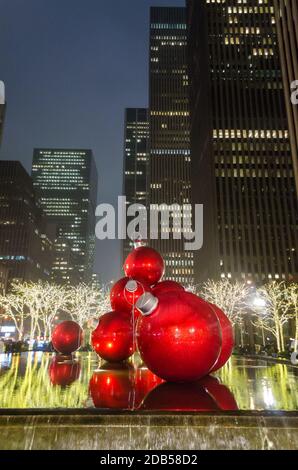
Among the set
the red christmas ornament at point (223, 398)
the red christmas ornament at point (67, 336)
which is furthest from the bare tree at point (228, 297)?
the red christmas ornament at point (223, 398)

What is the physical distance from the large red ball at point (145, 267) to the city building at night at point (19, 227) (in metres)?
109

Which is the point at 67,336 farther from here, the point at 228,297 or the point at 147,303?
the point at 228,297

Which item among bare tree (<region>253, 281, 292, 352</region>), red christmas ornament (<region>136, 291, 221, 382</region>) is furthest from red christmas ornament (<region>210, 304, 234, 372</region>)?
bare tree (<region>253, 281, 292, 352</region>)

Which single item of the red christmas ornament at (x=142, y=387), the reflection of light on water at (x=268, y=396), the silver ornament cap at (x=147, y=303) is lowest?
the reflection of light on water at (x=268, y=396)

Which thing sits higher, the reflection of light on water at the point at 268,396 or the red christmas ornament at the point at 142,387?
the red christmas ornament at the point at 142,387

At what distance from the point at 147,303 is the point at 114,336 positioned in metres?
4.23

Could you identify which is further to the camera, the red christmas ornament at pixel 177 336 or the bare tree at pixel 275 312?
the bare tree at pixel 275 312

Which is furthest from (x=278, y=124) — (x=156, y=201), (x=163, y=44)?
(x=163, y=44)

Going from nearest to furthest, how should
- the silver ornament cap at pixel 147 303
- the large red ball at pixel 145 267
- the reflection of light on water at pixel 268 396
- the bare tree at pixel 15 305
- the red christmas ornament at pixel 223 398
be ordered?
the red christmas ornament at pixel 223 398
the silver ornament cap at pixel 147 303
the reflection of light on water at pixel 268 396
the large red ball at pixel 145 267
the bare tree at pixel 15 305

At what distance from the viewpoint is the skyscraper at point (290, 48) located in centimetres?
3292

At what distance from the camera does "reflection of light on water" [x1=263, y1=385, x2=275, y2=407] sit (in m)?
6.66

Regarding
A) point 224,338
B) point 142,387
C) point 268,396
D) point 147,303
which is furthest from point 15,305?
point 147,303

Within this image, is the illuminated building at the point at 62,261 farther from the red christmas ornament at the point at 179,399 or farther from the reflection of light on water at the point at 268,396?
the red christmas ornament at the point at 179,399

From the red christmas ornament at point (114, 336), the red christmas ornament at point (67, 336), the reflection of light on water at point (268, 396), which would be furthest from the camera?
the red christmas ornament at point (67, 336)
